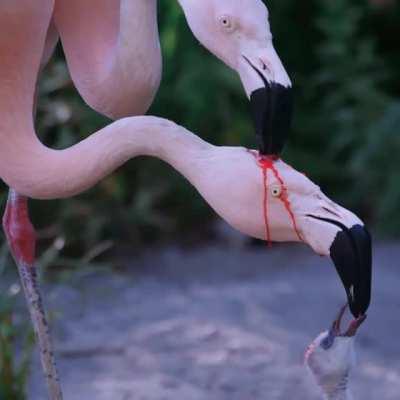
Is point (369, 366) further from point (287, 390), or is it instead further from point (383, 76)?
point (383, 76)

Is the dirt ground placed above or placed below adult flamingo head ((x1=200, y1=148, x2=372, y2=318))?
below

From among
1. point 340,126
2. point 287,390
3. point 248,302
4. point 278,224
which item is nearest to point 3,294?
point 287,390

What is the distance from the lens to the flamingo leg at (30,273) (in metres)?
2.22

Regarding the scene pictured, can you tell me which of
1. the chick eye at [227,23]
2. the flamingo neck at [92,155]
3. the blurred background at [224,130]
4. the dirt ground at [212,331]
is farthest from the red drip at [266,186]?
the blurred background at [224,130]

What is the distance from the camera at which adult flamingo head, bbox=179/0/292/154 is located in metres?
1.67

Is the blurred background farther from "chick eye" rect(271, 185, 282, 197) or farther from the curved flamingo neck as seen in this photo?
"chick eye" rect(271, 185, 282, 197)

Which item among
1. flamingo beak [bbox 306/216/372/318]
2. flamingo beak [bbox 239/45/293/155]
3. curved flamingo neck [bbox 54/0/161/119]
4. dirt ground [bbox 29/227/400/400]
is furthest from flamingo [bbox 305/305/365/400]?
dirt ground [bbox 29/227/400/400]

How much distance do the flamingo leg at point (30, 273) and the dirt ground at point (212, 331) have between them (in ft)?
2.26

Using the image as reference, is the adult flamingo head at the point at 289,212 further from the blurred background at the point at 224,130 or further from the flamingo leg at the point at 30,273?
the blurred background at the point at 224,130

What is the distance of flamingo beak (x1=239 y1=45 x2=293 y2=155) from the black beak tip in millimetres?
193

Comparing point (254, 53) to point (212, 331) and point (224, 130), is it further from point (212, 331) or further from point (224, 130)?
point (224, 130)

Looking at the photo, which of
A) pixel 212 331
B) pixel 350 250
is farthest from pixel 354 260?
pixel 212 331

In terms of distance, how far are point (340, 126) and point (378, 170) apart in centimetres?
33

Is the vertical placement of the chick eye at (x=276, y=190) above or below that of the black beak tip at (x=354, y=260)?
above
